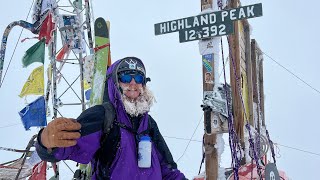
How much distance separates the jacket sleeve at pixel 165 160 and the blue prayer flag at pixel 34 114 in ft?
14.2

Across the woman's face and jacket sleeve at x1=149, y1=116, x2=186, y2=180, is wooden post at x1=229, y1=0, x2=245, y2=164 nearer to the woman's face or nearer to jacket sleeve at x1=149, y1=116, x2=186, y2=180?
jacket sleeve at x1=149, y1=116, x2=186, y2=180

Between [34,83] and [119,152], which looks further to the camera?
[34,83]

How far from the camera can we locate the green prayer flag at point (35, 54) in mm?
7242

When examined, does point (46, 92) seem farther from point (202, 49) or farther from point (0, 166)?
point (202, 49)

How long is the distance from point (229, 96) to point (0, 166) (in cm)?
A: 442

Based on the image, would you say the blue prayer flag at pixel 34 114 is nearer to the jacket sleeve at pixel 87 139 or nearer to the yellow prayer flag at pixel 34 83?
the yellow prayer flag at pixel 34 83

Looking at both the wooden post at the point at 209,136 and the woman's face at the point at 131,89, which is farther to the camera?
the wooden post at the point at 209,136

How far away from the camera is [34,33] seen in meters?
7.61

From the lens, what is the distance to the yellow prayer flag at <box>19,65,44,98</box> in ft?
23.7

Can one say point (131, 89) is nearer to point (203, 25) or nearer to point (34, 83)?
point (203, 25)

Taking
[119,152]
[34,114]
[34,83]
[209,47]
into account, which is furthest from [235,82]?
[34,83]

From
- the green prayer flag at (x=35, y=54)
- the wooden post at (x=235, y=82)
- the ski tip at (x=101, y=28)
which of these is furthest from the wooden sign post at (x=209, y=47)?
the green prayer flag at (x=35, y=54)

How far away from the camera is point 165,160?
9.61 feet

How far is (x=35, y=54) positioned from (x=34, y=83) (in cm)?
56
